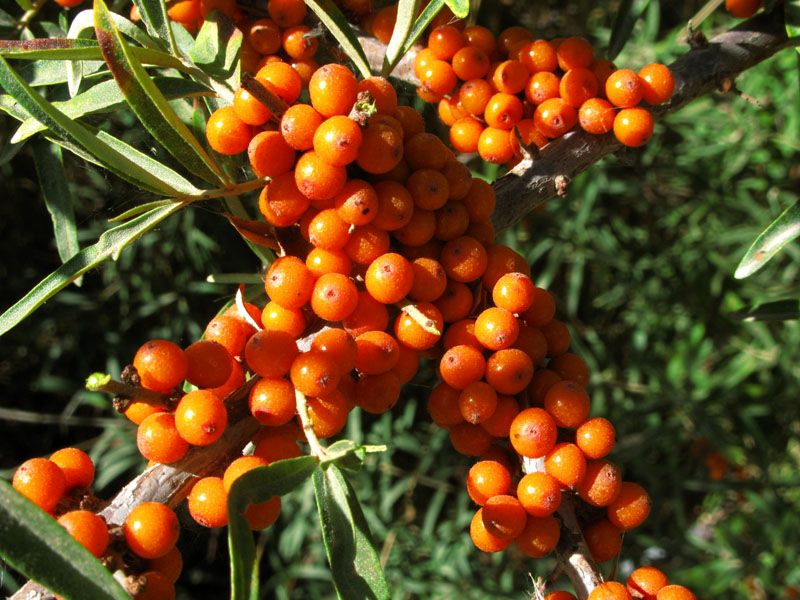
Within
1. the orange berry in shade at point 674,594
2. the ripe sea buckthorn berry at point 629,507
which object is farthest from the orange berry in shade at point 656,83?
the orange berry in shade at point 674,594

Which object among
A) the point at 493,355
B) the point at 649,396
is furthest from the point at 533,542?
the point at 649,396

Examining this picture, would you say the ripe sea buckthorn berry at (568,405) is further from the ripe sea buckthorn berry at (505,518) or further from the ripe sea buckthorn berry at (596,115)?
the ripe sea buckthorn berry at (596,115)

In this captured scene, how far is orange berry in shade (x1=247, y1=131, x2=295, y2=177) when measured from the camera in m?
0.87

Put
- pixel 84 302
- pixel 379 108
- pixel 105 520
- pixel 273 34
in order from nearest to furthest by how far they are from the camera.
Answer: pixel 105 520, pixel 379 108, pixel 273 34, pixel 84 302

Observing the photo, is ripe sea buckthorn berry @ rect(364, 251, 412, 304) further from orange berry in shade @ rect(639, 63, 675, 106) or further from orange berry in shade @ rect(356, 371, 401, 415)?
orange berry in shade @ rect(639, 63, 675, 106)

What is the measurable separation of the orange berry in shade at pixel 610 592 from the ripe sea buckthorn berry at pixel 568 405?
19 cm

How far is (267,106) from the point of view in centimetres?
86

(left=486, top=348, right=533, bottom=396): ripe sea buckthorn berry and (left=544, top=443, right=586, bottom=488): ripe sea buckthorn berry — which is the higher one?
(left=486, top=348, right=533, bottom=396): ripe sea buckthorn berry

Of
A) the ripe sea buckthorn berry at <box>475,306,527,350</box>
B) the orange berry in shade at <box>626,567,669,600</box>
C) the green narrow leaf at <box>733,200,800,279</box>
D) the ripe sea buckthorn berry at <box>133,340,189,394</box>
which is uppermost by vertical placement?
the ripe sea buckthorn berry at <box>133,340,189,394</box>

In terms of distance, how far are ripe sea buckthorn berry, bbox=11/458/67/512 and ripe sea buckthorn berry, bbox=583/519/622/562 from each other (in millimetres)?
639

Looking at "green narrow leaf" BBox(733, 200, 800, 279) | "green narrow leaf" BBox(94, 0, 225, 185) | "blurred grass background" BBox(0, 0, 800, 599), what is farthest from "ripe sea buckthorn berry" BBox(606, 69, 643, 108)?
"blurred grass background" BBox(0, 0, 800, 599)

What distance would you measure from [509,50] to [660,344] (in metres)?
1.60

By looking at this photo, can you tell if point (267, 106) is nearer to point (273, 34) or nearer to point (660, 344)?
point (273, 34)

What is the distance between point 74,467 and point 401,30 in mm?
685
